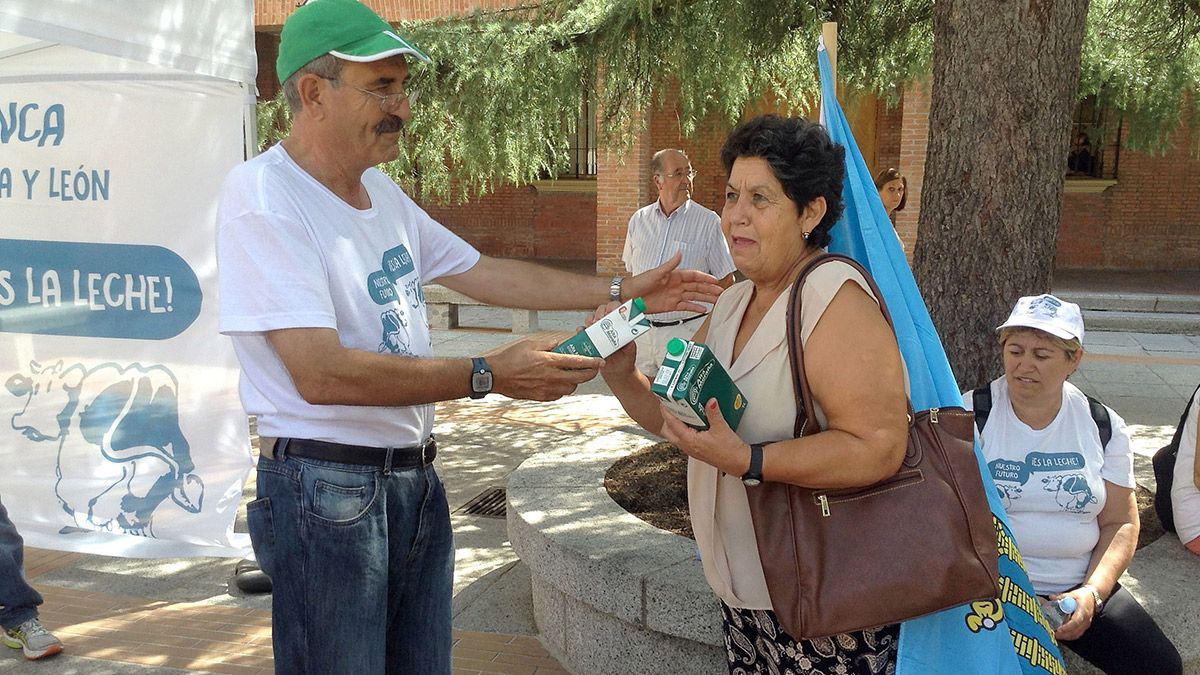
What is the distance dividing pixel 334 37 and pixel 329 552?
1.06 meters

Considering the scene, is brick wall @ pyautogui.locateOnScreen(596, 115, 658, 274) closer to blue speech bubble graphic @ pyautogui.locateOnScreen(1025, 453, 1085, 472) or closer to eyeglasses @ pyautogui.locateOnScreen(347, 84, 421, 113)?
blue speech bubble graphic @ pyautogui.locateOnScreen(1025, 453, 1085, 472)

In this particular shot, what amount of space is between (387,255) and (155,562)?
3.47m

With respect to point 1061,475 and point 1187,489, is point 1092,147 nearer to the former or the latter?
point 1187,489

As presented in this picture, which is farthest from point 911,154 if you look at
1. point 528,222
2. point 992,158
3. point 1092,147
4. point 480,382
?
point 480,382

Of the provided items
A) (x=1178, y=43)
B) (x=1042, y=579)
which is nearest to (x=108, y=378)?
(x=1042, y=579)

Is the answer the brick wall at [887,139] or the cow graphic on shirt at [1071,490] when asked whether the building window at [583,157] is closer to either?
the brick wall at [887,139]

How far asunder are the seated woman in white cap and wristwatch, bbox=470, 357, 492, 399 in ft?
5.71

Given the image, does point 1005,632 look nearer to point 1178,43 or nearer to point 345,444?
point 345,444

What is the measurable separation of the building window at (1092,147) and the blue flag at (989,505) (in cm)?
1467

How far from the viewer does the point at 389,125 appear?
2.17 meters

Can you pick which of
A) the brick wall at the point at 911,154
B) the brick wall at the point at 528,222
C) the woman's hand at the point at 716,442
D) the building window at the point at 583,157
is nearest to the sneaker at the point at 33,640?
the woman's hand at the point at 716,442

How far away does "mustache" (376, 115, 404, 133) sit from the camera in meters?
2.16

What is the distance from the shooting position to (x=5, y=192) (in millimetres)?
4398

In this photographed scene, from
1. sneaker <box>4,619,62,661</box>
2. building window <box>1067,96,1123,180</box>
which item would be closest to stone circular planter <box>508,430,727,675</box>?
sneaker <box>4,619,62,661</box>
